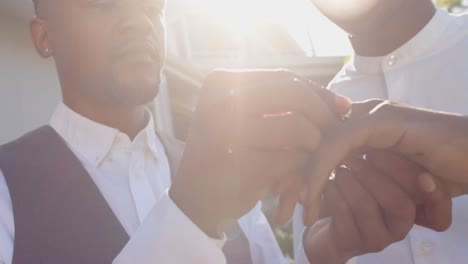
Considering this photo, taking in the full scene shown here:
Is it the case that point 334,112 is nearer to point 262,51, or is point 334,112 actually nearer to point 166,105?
point 166,105

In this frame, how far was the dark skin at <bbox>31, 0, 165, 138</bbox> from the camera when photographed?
191cm

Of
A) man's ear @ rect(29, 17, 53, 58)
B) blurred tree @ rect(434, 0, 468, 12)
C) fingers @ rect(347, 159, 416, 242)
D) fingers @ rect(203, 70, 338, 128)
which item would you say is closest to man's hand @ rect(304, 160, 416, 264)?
fingers @ rect(347, 159, 416, 242)

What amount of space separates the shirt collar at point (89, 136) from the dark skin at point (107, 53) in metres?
0.03

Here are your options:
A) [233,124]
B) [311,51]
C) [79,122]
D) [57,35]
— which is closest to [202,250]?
[233,124]

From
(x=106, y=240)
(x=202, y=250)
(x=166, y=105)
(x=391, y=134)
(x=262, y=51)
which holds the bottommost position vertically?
(x=262, y=51)

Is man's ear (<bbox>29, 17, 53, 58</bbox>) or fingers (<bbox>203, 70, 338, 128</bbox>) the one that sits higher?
fingers (<bbox>203, 70, 338, 128</bbox>)

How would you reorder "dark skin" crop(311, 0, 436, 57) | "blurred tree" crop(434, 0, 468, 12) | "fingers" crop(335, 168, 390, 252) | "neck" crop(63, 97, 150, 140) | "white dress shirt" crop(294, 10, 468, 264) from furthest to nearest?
1. "blurred tree" crop(434, 0, 468, 12)
2. "neck" crop(63, 97, 150, 140)
3. "dark skin" crop(311, 0, 436, 57)
4. "white dress shirt" crop(294, 10, 468, 264)
5. "fingers" crop(335, 168, 390, 252)

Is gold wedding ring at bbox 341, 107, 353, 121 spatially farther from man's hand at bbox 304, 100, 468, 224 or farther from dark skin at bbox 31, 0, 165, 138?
dark skin at bbox 31, 0, 165, 138

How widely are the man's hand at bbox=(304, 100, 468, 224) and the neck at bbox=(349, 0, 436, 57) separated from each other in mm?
938

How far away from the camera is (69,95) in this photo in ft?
6.88

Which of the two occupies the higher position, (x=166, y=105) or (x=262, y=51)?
(x=166, y=105)

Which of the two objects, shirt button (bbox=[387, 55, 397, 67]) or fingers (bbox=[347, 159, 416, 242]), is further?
shirt button (bbox=[387, 55, 397, 67])

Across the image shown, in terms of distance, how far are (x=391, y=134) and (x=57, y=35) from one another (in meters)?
1.39

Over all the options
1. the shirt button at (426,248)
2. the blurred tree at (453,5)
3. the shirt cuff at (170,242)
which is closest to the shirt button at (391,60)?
the shirt button at (426,248)
